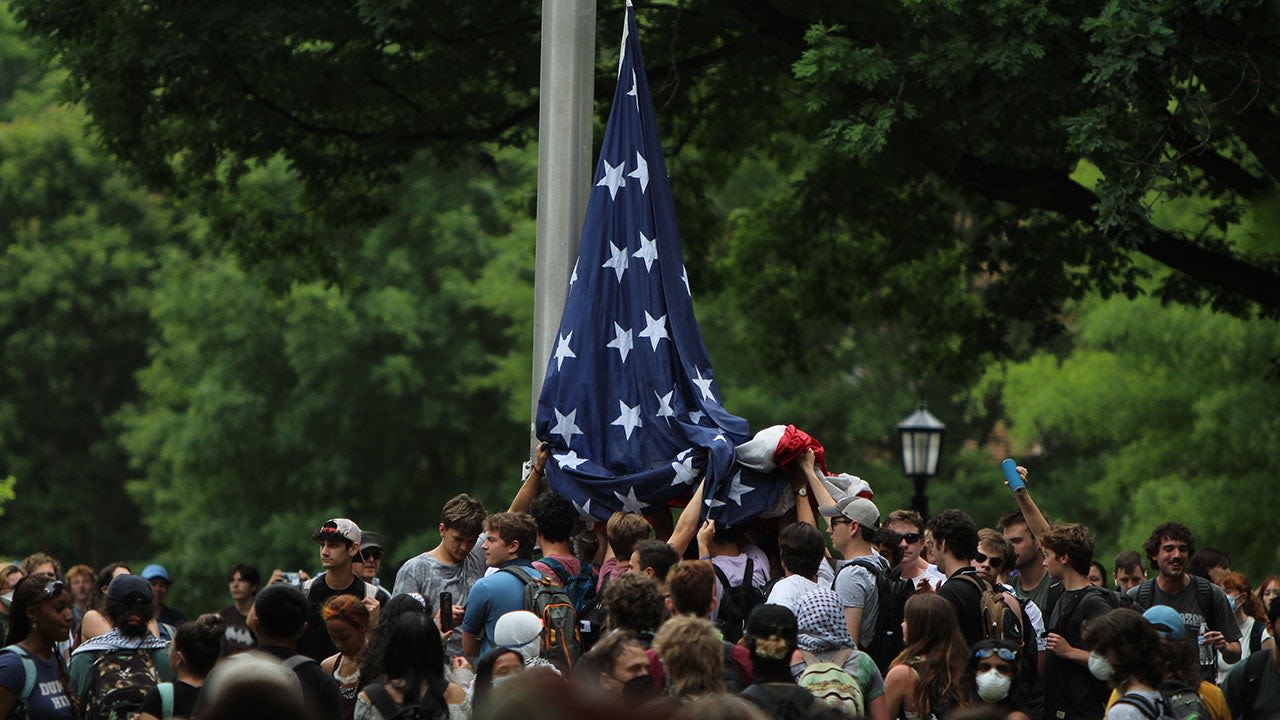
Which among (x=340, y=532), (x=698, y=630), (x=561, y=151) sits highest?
(x=561, y=151)

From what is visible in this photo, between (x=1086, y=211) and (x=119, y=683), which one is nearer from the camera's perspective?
(x=119, y=683)

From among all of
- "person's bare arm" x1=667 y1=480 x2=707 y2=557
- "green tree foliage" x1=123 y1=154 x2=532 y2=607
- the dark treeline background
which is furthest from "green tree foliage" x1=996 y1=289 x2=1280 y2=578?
"green tree foliage" x1=123 y1=154 x2=532 y2=607

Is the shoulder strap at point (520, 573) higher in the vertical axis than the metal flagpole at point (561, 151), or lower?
lower

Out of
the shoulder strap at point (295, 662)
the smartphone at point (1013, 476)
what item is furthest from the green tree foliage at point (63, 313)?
the shoulder strap at point (295, 662)

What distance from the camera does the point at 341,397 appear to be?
34344 mm

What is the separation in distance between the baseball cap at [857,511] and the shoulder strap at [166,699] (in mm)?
3922

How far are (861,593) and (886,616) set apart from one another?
1.16 ft

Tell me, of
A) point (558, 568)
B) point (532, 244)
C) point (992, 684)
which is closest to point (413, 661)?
point (558, 568)

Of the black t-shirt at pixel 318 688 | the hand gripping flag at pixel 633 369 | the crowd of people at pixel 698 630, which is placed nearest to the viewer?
the crowd of people at pixel 698 630

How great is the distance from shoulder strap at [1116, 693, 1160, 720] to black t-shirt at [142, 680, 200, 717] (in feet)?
12.1

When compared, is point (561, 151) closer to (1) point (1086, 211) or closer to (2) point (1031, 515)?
(2) point (1031, 515)

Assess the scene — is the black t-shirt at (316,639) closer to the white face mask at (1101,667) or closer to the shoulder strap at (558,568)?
Answer: the shoulder strap at (558,568)

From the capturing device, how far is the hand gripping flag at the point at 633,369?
35.0 ft

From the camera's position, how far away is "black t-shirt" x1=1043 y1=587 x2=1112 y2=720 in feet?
29.4
